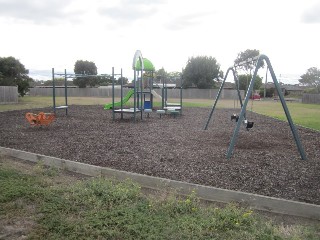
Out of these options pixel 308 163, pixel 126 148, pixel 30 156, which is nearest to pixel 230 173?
pixel 308 163

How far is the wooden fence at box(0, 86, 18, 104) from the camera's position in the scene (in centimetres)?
2919

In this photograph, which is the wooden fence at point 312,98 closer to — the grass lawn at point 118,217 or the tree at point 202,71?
the tree at point 202,71

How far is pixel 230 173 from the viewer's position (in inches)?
246

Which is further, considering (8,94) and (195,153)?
(8,94)

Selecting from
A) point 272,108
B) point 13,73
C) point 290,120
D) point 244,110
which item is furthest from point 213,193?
point 13,73

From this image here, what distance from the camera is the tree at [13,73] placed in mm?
33562

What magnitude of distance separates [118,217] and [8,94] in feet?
96.4

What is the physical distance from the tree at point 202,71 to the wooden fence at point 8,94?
31492mm

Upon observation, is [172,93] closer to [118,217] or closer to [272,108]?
[272,108]

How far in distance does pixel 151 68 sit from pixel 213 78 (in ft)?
112

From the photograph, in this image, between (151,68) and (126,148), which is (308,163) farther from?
(151,68)

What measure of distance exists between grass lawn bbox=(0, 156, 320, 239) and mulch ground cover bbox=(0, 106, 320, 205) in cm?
118

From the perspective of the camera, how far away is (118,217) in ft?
13.5

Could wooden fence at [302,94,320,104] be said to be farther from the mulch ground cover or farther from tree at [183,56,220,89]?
the mulch ground cover
